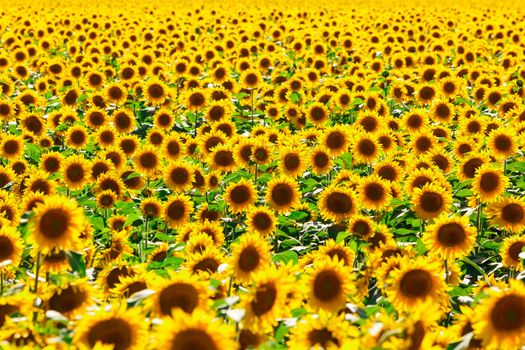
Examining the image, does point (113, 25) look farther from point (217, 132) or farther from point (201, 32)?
point (217, 132)

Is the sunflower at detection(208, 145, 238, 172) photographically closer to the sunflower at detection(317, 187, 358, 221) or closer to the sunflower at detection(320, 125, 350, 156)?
the sunflower at detection(320, 125, 350, 156)

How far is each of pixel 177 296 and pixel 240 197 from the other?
3595 mm

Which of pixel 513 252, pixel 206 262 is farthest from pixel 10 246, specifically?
pixel 513 252

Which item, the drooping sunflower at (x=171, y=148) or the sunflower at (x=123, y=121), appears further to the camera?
the sunflower at (x=123, y=121)

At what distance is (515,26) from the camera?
20.3m

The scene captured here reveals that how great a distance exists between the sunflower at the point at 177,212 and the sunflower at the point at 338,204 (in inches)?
48.7

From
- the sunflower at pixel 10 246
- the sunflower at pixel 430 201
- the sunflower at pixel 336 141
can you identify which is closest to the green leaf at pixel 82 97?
the sunflower at pixel 336 141

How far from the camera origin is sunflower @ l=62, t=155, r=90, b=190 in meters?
7.68

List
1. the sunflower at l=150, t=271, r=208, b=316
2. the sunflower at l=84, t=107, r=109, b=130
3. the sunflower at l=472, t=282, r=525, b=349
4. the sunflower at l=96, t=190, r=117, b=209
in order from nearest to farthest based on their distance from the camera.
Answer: the sunflower at l=472, t=282, r=525, b=349 < the sunflower at l=150, t=271, r=208, b=316 < the sunflower at l=96, t=190, r=117, b=209 < the sunflower at l=84, t=107, r=109, b=130

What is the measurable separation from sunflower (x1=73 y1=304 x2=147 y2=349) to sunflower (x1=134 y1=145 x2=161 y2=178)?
523 cm

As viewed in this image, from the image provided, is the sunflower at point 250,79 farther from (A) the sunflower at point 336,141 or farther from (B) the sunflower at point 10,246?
(B) the sunflower at point 10,246

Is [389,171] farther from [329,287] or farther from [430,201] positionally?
[329,287]

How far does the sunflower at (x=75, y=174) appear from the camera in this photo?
7684 millimetres

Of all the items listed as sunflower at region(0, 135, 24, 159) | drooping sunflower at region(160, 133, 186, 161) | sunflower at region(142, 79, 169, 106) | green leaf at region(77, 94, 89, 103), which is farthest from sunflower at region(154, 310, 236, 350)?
green leaf at region(77, 94, 89, 103)
